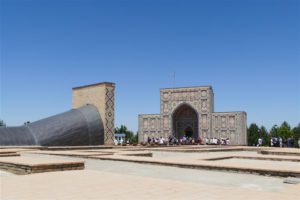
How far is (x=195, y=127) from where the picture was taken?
38.5m

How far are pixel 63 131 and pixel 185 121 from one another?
20.2 m

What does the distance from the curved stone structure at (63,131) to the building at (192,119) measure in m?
16.3

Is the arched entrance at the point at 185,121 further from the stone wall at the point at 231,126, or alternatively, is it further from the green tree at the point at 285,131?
the green tree at the point at 285,131

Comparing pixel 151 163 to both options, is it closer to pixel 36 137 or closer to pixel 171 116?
pixel 36 137

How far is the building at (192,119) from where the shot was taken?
3609 centimetres

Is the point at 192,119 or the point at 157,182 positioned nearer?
the point at 157,182

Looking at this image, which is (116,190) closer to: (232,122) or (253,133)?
(232,122)

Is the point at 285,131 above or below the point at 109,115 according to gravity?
below

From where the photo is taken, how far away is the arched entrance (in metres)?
38.7

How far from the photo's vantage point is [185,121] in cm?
3922

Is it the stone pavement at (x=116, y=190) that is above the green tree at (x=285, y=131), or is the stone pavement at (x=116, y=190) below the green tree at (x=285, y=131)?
below

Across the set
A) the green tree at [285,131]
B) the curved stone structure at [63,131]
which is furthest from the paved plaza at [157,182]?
the green tree at [285,131]

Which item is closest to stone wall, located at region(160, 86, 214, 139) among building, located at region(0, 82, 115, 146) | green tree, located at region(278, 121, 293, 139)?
building, located at region(0, 82, 115, 146)

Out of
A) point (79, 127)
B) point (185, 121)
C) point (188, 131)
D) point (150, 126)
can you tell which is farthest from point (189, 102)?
point (79, 127)
